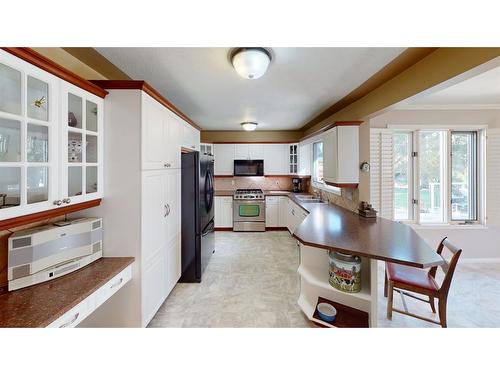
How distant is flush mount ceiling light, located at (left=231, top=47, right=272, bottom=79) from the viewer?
1.61m

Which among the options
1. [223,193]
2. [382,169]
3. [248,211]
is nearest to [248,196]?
[248,211]

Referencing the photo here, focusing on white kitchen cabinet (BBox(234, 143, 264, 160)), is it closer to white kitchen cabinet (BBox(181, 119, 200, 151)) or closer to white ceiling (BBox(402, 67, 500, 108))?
white kitchen cabinet (BBox(181, 119, 200, 151))

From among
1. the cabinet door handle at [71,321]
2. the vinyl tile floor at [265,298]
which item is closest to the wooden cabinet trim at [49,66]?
the cabinet door handle at [71,321]

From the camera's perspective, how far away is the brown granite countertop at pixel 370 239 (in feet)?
4.57

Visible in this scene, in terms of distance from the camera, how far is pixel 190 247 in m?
2.73

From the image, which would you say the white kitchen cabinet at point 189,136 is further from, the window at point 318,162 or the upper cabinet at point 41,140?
the window at point 318,162

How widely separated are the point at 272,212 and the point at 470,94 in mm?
3796

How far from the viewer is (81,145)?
57.1 inches

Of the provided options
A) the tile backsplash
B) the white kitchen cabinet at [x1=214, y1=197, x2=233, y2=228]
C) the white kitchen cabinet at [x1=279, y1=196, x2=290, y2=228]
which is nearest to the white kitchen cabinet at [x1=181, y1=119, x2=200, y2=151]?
the white kitchen cabinet at [x1=214, y1=197, x2=233, y2=228]

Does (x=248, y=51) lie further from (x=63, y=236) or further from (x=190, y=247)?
(x=190, y=247)

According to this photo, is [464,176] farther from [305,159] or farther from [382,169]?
[305,159]

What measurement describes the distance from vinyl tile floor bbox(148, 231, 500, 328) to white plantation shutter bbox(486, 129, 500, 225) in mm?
829
